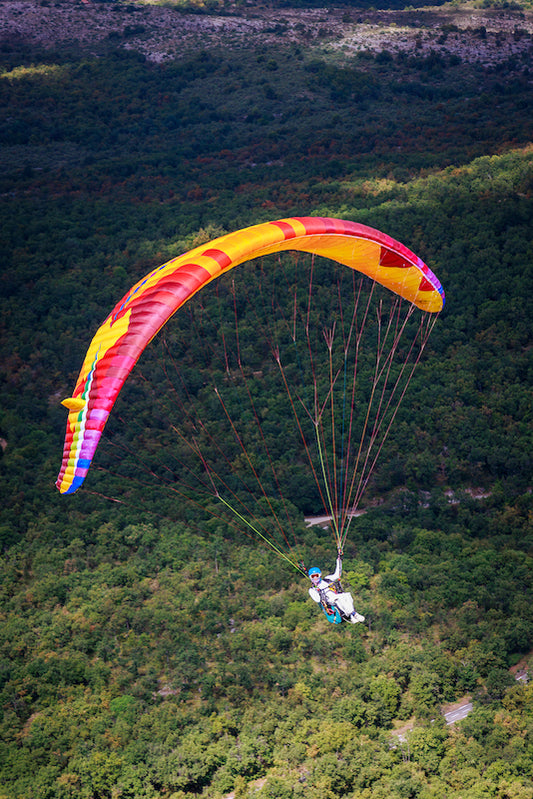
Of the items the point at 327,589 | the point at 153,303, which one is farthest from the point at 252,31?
the point at 327,589

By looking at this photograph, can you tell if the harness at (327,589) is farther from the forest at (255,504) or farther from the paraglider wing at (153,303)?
the forest at (255,504)

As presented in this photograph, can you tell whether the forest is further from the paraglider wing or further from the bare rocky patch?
the bare rocky patch

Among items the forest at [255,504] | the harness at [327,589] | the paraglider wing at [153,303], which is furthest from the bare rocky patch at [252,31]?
the harness at [327,589]

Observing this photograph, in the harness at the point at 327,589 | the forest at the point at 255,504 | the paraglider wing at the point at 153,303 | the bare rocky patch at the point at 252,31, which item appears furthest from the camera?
the bare rocky patch at the point at 252,31

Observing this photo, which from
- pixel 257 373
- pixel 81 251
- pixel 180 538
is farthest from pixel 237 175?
pixel 180 538

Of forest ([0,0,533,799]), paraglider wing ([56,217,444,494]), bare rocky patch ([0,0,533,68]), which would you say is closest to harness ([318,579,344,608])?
paraglider wing ([56,217,444,494])

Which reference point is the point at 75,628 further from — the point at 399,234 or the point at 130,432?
the point at 399,234
